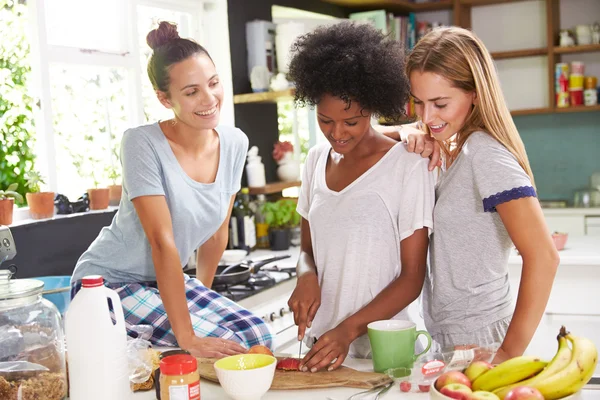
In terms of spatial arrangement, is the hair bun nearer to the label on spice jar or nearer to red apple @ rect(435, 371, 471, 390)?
the label on spice jar

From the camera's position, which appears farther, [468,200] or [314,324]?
[314,324]

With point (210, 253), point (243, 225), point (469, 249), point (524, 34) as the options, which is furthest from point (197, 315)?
point (524, 34)

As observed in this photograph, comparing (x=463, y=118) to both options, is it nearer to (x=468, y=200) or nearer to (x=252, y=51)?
(x=468, y=200)

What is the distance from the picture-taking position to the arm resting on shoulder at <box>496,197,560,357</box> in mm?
1505

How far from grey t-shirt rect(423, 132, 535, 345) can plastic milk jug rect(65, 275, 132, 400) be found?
0.80 m

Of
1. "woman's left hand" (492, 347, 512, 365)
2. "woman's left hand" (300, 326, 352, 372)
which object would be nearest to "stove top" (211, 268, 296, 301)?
"woman's left hand" (300, 326, 352, 372)

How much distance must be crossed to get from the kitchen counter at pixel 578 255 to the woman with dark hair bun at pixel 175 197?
5.44 ft

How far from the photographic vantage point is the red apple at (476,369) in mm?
1275

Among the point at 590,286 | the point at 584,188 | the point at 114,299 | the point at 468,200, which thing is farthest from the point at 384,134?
the point at 584,188

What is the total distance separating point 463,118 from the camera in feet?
5.61

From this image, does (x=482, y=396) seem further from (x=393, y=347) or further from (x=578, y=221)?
(x=578, y=221)

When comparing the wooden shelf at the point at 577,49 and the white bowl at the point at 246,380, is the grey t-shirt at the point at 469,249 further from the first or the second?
the wooden shelf at the point at 577,49

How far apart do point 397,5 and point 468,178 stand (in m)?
3.76

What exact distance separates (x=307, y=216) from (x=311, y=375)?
1.93 feet
